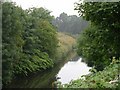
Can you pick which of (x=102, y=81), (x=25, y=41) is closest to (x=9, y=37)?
(x=25, y=41)

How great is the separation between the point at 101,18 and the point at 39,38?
24.6 m

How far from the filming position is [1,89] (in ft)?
72.2

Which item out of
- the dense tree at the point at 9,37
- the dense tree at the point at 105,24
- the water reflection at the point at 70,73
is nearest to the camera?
the dense tree at the point at 105,24

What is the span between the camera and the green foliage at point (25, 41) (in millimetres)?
22375

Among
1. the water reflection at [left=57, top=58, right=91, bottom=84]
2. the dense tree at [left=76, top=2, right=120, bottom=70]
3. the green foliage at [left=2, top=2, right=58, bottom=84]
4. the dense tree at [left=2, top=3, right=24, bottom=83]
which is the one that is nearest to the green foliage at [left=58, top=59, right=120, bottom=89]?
the dense tree at [left=76, top=2, right=120, bottom=70]

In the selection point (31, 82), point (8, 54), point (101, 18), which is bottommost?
point (31, 82)

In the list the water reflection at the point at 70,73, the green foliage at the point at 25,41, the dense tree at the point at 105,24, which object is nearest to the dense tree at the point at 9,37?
the green foliage at the point at 25,41

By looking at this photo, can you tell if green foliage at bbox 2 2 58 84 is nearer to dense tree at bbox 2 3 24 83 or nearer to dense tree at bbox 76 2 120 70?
dense tree at bbox 2 3 24 83

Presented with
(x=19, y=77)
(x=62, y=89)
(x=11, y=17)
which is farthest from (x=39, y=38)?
(x=62, y=89)

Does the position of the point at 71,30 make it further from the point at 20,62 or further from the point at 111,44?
the point at 111,44

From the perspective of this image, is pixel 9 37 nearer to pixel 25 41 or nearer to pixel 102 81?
pixel 25 41

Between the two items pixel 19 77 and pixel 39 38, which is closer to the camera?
pixel 19 77

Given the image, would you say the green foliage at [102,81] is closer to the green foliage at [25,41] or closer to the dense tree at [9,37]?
the dense tree at [9,37]

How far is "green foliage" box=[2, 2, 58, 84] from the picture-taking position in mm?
22375
